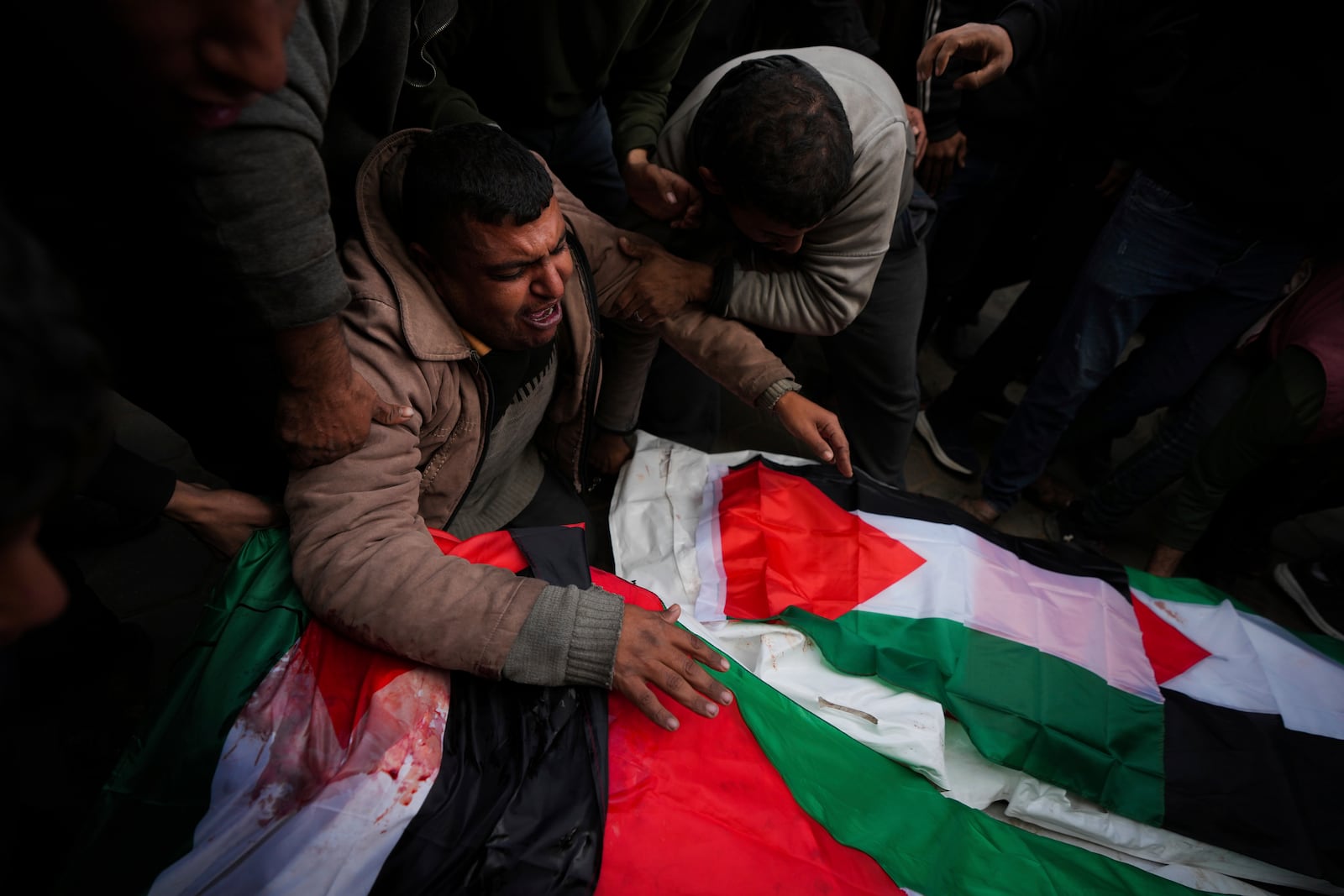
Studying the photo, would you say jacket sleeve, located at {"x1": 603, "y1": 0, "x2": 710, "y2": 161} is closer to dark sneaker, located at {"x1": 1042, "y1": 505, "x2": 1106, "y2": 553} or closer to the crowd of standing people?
the crowd of standing people

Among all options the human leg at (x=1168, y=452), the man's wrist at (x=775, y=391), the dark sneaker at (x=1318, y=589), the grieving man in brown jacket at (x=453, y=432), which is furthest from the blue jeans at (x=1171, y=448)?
the grieving man in brown jacket at (x=453, y=432)

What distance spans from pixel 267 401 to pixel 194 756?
2.28 ft

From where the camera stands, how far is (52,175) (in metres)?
1.07

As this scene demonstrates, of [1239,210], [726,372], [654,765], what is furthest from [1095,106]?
[654,765]

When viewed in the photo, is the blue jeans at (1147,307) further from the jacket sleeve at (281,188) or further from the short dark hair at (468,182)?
the jacket sleeve at (281,188)

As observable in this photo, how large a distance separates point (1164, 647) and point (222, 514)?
8.09 ft

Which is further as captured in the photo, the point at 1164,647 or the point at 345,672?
the point at 1164,647

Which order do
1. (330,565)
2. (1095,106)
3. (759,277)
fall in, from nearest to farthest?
(330,565) → (759,277) → (1095,106)

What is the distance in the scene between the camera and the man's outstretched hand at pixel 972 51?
232 cm

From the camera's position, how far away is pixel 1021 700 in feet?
5.77

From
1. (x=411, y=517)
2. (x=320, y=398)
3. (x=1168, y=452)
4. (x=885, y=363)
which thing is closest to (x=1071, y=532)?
(x=1168, y=452)

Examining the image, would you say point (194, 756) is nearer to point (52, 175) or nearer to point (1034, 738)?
point (52, 175)

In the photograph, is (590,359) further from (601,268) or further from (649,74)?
(649,74)

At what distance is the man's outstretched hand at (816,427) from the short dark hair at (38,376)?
67.7 inches
